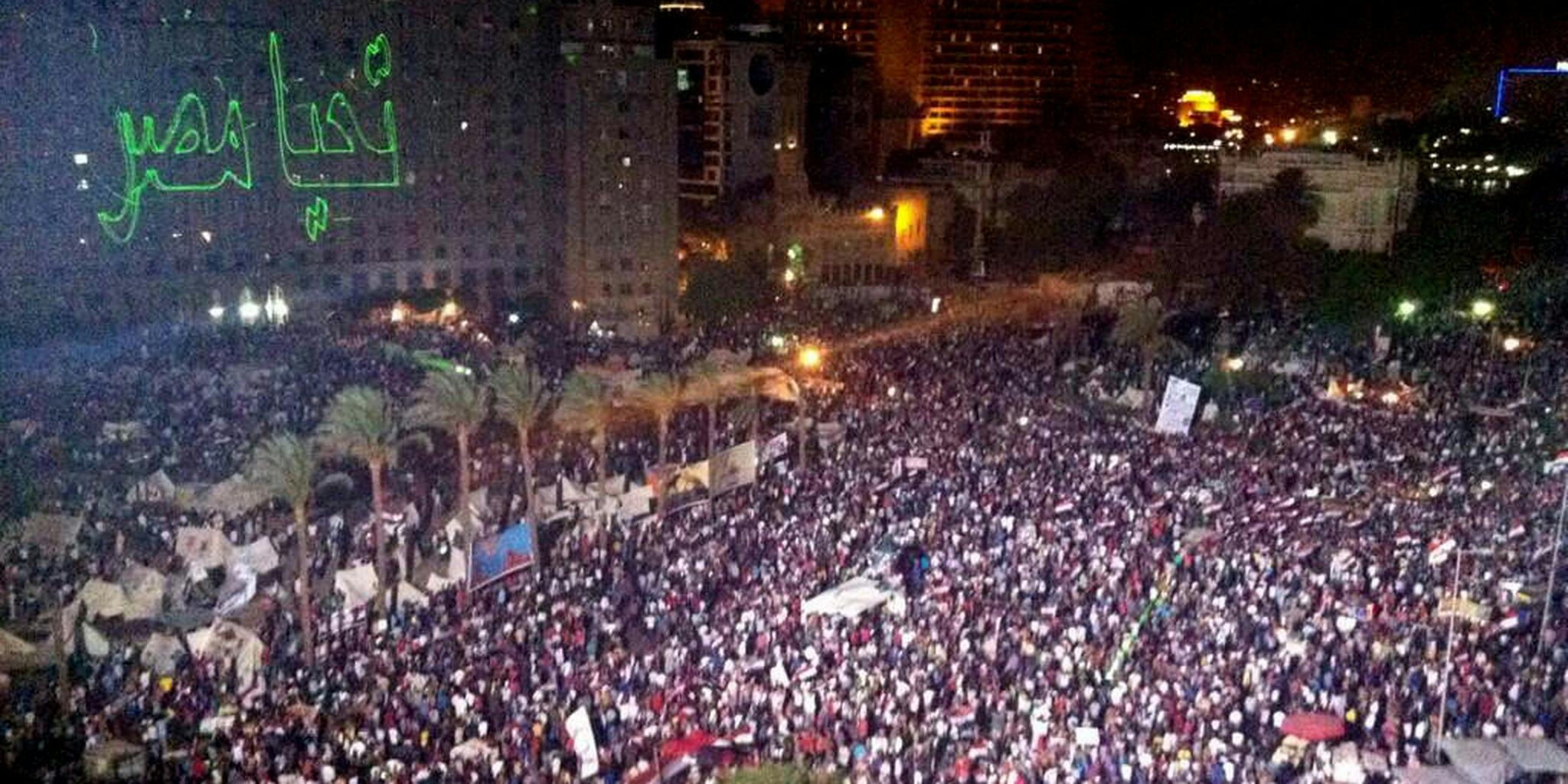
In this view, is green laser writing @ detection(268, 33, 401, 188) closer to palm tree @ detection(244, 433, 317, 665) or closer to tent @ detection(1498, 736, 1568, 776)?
palm tree @ detection(244, 433, 317, 665)

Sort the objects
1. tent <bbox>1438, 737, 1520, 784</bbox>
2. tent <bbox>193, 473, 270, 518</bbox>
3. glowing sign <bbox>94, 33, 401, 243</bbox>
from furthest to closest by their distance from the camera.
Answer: glowing sign <bbox>94, 33, 401, 243</bbox>, tent <bbox>193, 473, 270, 518</bbox>, tent <bbox>1438, 737, 1520, 784</bbox>

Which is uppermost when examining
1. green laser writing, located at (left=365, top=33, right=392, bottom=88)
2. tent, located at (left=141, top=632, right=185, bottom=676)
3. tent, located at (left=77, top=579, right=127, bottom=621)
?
green laser writing, located at (left=365, top=33, right=392, bottom=88)

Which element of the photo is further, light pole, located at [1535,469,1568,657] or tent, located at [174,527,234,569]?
tent, located at [174,527,234,569]

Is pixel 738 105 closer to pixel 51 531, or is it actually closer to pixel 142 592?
pixel 51 531

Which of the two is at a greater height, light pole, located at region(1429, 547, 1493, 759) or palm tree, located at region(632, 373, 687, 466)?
palm tree, located at region(632, 373, 687, 466)

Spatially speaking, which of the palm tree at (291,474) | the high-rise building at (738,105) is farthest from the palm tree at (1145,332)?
the high-rise building at (738,105)

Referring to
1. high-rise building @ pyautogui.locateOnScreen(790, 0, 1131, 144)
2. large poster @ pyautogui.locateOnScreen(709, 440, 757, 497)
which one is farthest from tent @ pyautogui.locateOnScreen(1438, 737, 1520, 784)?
high-rise building @ pyautogui.locateOnScreen(790, 0, 1131, 144)

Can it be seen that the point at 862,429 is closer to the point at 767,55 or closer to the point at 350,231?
the point at 350,231
